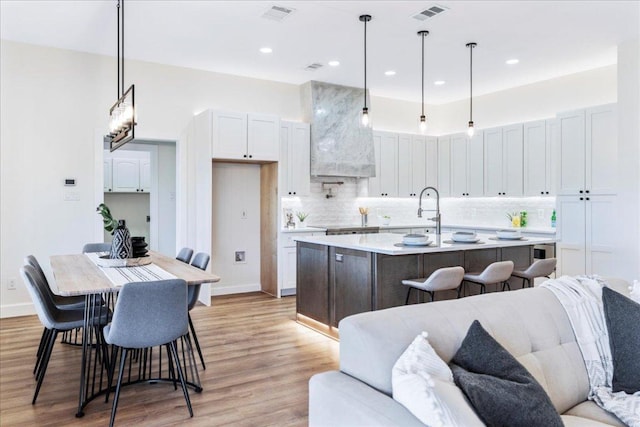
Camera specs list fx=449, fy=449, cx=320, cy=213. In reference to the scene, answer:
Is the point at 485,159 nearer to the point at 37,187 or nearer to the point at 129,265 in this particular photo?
the point at 129,265

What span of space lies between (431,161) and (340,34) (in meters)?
3.78

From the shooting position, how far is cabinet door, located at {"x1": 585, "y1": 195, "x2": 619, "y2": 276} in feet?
17.4

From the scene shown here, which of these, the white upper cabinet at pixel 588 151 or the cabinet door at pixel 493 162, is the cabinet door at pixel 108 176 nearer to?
the cabinet door at pixel 493 162

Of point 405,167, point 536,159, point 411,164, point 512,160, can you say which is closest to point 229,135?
point 405,167

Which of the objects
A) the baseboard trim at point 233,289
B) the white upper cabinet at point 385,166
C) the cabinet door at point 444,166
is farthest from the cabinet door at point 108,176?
the cabinet door at point 444,166

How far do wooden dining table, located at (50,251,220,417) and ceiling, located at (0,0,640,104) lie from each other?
7.85 feet

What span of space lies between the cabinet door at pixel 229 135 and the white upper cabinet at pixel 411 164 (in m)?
2.91

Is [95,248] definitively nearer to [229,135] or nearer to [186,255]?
[186,255]

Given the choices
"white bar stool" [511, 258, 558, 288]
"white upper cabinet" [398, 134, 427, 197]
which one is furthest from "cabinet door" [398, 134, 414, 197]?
"white bar stool" [511, 258, 558, 288]

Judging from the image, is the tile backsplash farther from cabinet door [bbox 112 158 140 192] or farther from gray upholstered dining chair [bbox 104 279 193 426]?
gray upholstered dining chair [bbox 104 279 193 426]

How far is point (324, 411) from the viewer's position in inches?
59.9

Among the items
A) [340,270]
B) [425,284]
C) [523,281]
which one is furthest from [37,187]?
[523,281]

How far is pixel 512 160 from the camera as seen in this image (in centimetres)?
681

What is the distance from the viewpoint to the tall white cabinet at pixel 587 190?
17.7ft
